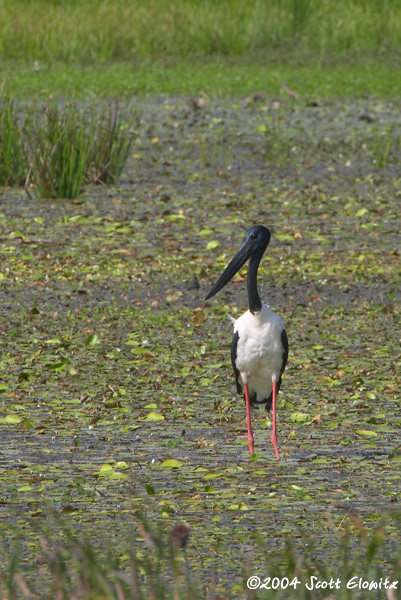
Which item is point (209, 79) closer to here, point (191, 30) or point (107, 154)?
point (191, 30)

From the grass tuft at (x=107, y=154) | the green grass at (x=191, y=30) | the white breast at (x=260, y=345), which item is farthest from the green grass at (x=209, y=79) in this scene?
the white breast at (x=260, y=345)

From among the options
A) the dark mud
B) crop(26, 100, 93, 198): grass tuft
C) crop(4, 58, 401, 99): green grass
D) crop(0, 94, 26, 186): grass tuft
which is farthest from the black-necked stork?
crop(4, 58, 401, 99): green grass

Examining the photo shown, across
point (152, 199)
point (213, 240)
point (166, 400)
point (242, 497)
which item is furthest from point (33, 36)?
point (242, 497)

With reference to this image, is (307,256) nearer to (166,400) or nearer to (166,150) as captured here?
(166,400)

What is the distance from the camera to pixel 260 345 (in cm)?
659

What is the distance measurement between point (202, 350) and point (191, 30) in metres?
15.3

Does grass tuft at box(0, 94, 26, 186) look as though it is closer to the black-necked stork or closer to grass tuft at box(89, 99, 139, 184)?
grass tuft at box(89, 99, 139, 184)

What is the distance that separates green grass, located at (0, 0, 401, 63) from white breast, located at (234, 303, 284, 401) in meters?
15.7

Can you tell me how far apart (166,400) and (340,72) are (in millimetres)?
14934

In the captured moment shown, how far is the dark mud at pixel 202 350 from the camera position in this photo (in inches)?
219

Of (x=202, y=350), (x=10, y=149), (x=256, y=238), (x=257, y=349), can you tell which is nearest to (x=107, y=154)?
(x=10, y=149)

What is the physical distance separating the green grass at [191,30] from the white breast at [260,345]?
15653 millimetres

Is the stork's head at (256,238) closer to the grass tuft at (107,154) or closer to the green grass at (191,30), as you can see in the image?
the grass tuft at (107,154)

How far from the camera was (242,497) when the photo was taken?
18.7 feet
